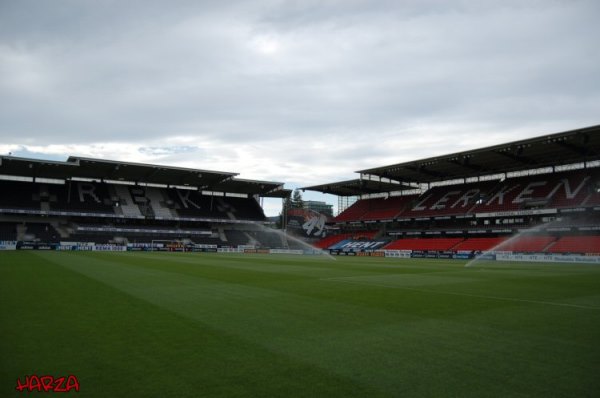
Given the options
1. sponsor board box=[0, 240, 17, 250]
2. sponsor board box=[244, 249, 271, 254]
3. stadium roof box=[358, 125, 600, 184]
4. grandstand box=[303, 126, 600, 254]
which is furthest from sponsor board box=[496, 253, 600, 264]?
sponsor board box=[0, 240, 17, 250]

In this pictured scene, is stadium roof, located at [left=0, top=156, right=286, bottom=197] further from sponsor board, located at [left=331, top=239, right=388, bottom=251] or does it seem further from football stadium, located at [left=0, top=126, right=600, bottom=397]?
football stadium, located at [left=0, top=126, right=600, bottom=397]

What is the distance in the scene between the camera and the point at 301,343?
7.43 metres

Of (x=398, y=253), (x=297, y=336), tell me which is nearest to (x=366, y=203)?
(x=398, y=253)

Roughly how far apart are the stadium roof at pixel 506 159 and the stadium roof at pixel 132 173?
2222 centimetres

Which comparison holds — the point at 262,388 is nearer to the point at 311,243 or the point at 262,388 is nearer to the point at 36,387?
the point at 36,387

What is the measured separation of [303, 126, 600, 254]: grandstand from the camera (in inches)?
1895

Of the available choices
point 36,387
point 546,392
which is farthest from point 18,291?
point 546,392

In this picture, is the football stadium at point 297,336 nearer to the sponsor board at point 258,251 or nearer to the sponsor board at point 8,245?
the sponsor board at point 8,245

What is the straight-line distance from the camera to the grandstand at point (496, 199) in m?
48.1

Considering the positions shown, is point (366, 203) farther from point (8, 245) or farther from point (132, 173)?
point (8, 245)

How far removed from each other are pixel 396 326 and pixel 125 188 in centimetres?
6956

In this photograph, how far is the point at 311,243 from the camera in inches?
3243

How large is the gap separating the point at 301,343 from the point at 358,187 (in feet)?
237

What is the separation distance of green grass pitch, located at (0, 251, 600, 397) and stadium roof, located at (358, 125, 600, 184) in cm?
3884
